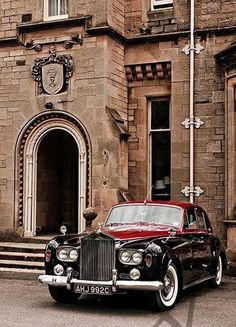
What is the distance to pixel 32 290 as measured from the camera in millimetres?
10820

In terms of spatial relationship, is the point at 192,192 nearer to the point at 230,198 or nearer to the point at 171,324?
the point at 230,198

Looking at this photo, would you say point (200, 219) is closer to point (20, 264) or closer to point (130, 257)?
point (130, 257)

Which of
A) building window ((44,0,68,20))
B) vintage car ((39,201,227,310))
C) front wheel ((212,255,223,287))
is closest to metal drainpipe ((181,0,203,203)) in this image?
building window ((44,0,68,20))

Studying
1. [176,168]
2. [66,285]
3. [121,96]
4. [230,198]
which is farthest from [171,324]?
[121,96]

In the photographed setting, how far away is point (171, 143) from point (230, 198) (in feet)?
8.00

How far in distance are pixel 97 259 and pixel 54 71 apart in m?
8.27

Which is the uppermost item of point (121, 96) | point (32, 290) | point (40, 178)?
point (121, 96)

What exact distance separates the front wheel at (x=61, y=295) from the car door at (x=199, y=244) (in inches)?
81.5

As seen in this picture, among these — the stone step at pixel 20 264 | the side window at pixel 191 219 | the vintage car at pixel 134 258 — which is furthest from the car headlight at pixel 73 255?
the stone step at pixel 20 264

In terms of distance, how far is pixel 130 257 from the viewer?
8594 millimetres

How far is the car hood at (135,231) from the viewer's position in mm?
9141

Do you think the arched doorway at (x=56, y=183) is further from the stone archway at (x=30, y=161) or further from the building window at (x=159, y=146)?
the building window at (x=159, y=146)

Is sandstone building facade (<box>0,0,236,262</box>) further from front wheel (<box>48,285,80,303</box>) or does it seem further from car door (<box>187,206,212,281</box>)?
front wheel (<box>48,285,80,303</box>)

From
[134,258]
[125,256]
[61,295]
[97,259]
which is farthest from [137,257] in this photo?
[61,295]
